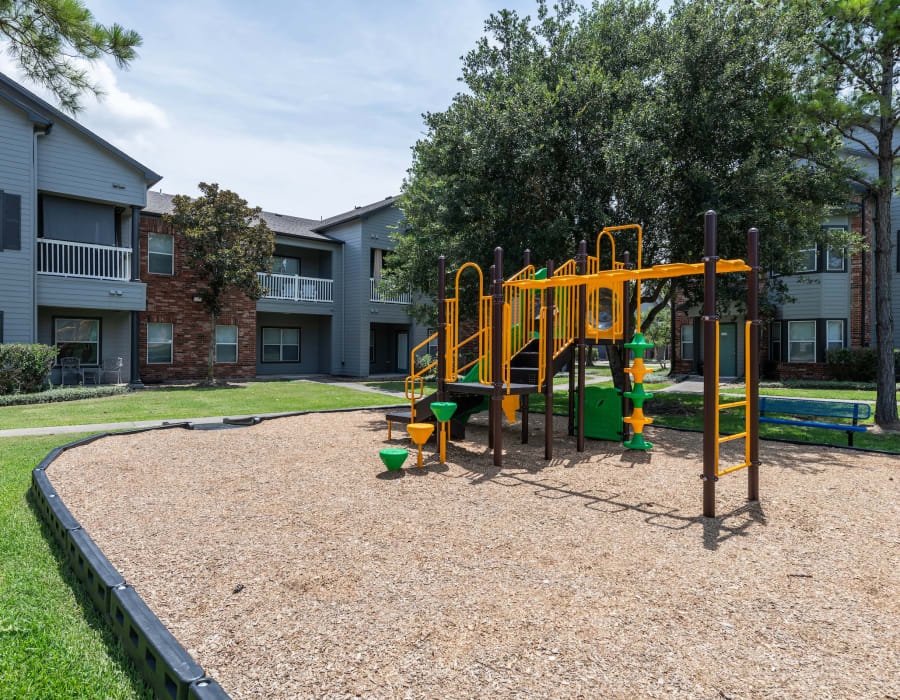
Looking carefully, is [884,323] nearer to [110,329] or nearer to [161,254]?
[161,254]

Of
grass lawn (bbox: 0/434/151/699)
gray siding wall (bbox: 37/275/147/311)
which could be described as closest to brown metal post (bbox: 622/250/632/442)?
grass lawn (bbox: 0/434/151/699)

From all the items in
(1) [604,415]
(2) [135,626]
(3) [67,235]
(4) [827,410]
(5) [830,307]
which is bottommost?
(2) [135,626]

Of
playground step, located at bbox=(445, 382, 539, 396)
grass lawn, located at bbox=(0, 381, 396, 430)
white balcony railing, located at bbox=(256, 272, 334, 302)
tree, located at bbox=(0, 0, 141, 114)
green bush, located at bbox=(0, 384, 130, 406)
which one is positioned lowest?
grass lawn, located at bbox=(0, 381, 396, 430)

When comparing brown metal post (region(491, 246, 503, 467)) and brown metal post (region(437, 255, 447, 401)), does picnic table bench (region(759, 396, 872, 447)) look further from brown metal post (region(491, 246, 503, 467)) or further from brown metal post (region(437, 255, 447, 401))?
brown metal post (region(437, 255, 447, 401))

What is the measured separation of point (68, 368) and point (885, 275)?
21.8m

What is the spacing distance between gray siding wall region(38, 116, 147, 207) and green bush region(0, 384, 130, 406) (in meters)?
6.38

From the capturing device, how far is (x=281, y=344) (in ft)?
79.7

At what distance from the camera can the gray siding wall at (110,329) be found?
57.2 ft

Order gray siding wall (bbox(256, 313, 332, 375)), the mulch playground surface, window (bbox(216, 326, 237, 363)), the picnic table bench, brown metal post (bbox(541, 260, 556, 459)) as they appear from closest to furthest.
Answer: the mulch playground surface, brown metal post (bbox(541, 260, 556, 459)), the picnic table bench, window (bbox(216, 326, 237, 363)), gray siding wall (bbox(256, 313, 332, 375))

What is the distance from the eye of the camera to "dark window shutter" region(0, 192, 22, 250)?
1511cm

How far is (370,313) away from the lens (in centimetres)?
2384

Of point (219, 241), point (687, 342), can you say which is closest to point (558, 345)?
Result: point (219, 241)

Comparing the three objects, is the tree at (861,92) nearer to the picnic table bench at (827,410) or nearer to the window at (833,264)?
the picnic table bench at (827,410)

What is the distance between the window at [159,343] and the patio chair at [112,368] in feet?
5.09
